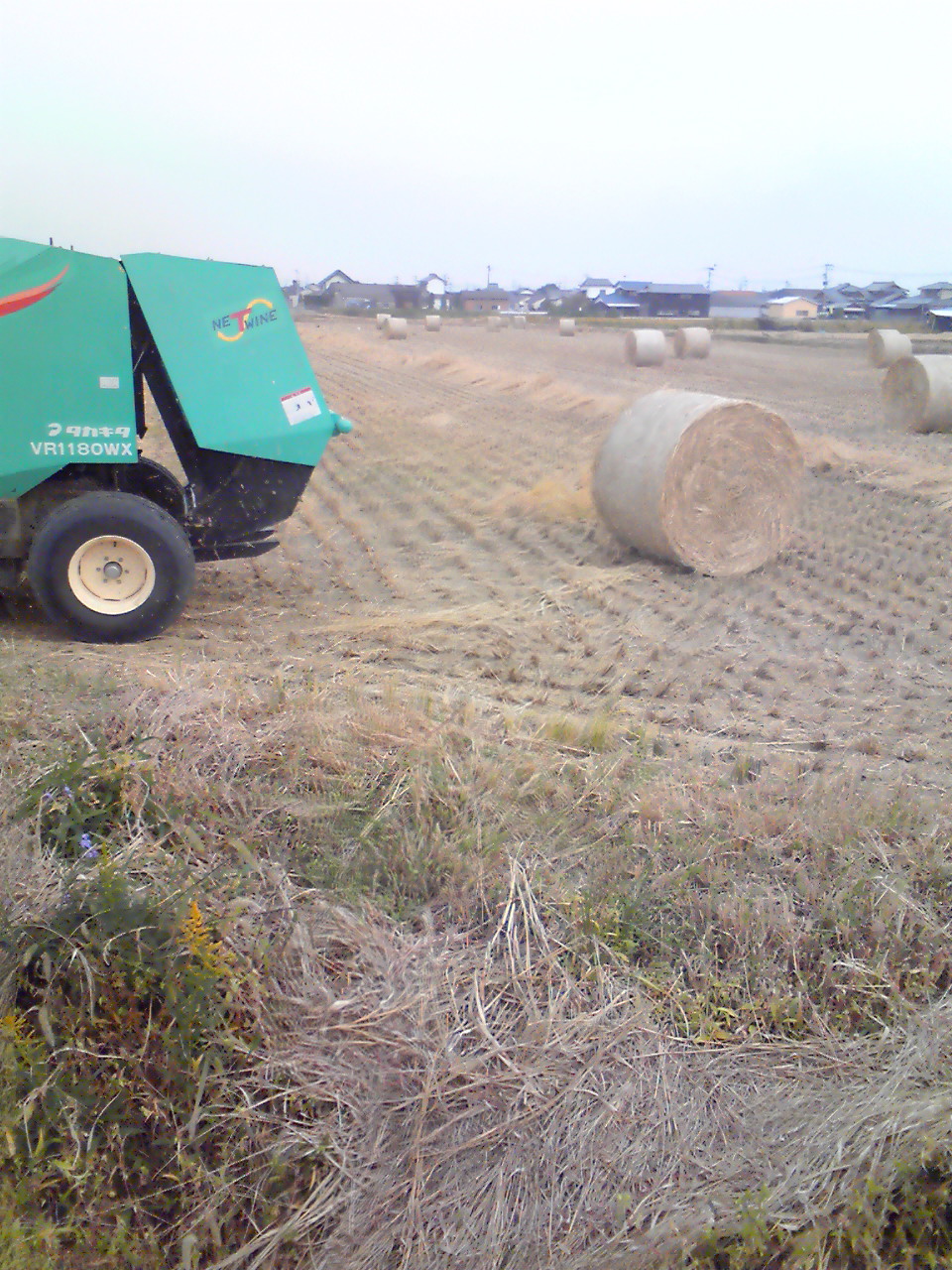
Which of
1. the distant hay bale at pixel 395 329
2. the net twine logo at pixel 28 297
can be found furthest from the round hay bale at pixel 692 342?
the net twine logo at pixel 28 297

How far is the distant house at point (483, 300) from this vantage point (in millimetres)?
40250

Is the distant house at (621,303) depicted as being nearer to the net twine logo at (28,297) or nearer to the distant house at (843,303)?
the distant house at (843,303)

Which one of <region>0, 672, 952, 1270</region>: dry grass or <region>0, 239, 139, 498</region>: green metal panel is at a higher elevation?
<region>0, 239, 139, 498</region>: green metal panel

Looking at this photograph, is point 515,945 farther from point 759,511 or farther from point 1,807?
point 759,511

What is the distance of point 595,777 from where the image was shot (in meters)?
3.89

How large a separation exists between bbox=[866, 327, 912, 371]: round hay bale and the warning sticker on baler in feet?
62.8

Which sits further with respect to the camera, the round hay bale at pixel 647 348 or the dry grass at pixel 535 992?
the round hay bale at pixel 647 348

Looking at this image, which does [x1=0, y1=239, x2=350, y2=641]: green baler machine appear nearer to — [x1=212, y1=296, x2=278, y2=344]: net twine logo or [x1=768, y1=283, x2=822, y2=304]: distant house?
[x1=212, y1=296, x2=278, y2=344]: net twine logo

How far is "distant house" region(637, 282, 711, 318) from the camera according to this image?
32.8 m

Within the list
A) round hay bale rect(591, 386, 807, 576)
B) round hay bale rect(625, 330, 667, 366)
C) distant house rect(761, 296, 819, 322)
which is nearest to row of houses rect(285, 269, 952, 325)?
distant house rect(761, 296, 819, 322)

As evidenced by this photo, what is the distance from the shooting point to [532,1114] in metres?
2.67

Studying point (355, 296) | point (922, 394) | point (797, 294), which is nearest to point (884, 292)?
point (797, 294)

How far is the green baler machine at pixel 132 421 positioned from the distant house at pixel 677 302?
28.4m

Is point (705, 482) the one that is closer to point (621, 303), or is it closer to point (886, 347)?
point (886, 347)
